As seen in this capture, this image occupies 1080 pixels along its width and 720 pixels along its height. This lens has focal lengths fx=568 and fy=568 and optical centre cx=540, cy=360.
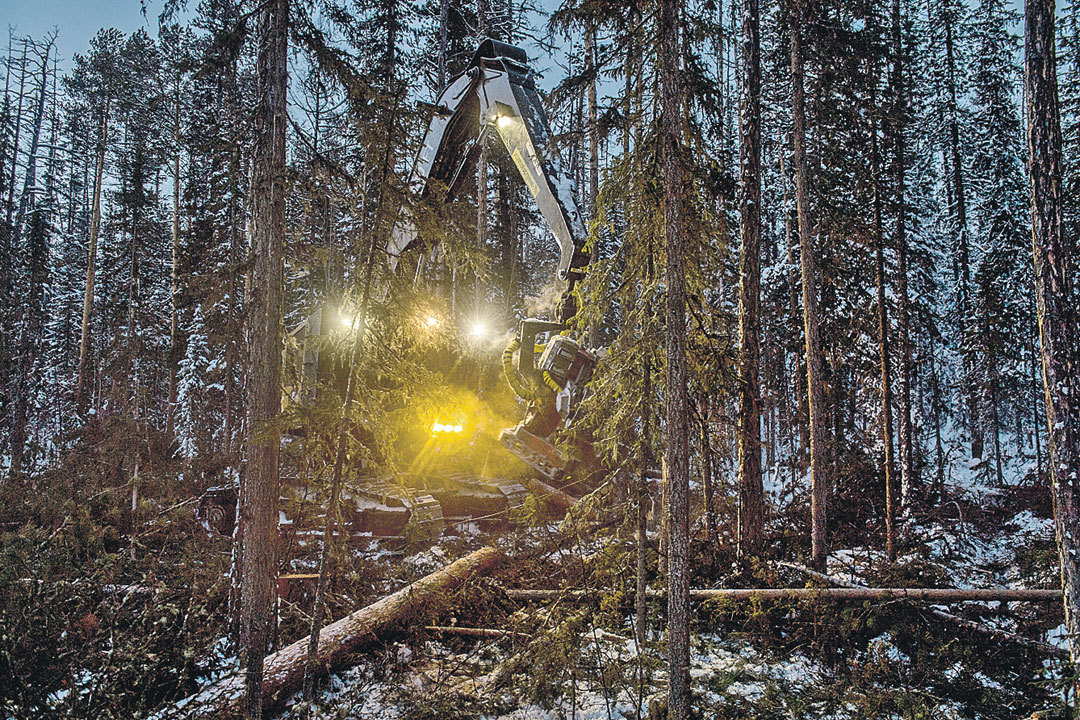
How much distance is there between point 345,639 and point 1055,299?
8289 mm

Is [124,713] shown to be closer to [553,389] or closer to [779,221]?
[553,389]

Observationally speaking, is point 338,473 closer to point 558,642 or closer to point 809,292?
point 558,642

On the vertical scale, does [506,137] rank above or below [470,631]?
above

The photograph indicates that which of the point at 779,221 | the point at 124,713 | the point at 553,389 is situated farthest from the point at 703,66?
the point at 779,221

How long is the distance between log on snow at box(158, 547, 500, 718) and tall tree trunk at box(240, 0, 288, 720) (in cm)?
77

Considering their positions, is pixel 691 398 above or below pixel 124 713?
above

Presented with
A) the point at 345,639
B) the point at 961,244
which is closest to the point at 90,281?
the point at 345,639

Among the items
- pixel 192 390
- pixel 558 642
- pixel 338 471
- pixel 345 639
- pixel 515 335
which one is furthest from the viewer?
pixel 192 390

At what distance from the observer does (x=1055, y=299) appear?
17.8 ft

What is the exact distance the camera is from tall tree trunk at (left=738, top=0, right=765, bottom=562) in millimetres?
9086

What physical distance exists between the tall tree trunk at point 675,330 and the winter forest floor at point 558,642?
90cm

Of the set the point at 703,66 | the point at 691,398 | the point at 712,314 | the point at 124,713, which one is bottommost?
the point at 124,713

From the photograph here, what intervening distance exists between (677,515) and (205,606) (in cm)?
706

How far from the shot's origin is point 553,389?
1020cm
